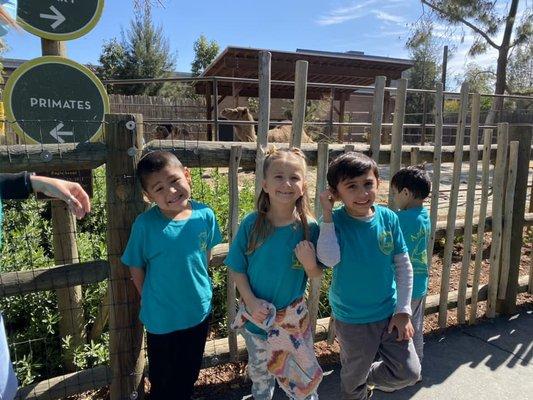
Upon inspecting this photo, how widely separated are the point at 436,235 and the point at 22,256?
10.9 feet

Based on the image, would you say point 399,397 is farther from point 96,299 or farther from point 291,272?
point 96,299

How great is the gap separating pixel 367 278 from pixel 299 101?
3.84 feet

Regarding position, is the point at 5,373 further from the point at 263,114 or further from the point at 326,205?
the point at 263,114

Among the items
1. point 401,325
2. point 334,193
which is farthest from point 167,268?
point 401,325

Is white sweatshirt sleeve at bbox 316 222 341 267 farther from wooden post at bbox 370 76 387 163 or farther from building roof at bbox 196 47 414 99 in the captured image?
building roof at bbox 196 47 414 99

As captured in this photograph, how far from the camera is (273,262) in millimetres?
2113

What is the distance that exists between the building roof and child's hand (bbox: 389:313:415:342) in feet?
35.3

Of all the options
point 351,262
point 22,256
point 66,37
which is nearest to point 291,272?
point 351,262

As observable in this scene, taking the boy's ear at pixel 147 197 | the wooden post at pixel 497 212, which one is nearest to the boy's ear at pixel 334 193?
the boy's ear at pixel 147 197

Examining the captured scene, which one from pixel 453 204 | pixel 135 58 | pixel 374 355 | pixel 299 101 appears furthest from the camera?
pixel 135 58

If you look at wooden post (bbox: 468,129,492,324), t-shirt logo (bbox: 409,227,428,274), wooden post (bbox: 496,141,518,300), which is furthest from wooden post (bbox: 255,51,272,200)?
wooden post (bbox: 496,141,518,300)

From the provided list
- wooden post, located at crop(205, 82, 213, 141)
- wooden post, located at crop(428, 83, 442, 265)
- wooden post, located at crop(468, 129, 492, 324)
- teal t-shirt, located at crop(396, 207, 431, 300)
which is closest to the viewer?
teal t-shirt, located at crop(396, 207, 431, 300)

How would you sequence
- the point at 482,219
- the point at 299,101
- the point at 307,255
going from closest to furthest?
the point at 307,255 → the point at 299,101 → the point at 482,219

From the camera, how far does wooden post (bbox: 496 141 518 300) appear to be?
371 centimetres
